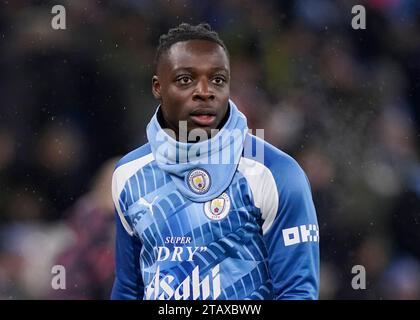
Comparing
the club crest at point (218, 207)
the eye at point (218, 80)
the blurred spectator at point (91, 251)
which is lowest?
the blurred spectator at point (91, 251)

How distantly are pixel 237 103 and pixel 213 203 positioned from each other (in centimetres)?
223

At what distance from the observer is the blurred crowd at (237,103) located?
18.7 ft

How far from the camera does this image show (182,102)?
3705 mm

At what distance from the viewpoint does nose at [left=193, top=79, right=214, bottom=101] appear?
3637 mm

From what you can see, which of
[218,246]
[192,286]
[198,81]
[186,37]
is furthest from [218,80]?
[192,286]

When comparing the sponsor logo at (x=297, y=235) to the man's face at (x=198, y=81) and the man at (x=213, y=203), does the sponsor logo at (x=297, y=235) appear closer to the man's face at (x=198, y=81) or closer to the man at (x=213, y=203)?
the man at (x=213, y=203)

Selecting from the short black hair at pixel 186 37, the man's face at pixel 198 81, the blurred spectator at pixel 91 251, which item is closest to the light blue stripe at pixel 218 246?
the man's face at pixel 198 81

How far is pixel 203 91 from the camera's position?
3639 mm

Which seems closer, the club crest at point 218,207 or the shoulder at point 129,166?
the club crest at point 218,207

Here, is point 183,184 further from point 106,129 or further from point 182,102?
point 106,129

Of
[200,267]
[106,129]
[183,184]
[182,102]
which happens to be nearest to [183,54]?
[182,102]

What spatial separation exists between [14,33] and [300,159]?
6.24ft

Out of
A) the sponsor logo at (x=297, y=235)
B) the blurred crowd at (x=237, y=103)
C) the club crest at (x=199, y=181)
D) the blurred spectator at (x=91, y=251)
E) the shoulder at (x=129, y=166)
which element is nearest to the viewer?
the sponsor logo at (x=297, y=235)

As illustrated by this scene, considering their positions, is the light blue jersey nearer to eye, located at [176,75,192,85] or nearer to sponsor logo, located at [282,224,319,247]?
sponsor logo, located at [282,224,319,247]
